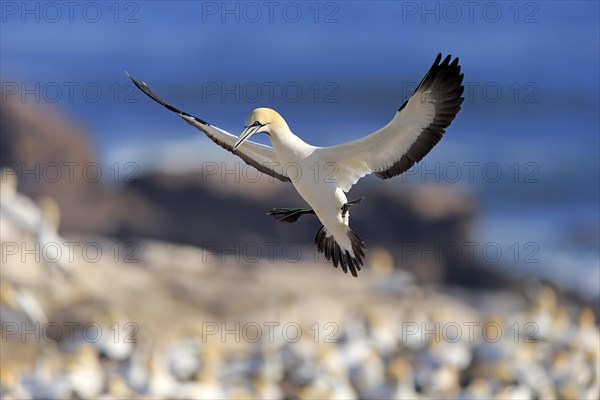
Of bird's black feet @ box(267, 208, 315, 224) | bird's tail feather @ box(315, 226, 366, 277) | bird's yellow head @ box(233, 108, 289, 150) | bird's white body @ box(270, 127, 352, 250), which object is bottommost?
bird's tail feather @ box(315, 226, 366, 277)

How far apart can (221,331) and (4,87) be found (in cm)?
679

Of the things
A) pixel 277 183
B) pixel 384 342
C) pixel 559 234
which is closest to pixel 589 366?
pixel 384 342

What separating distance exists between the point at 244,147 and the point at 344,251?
0.47m

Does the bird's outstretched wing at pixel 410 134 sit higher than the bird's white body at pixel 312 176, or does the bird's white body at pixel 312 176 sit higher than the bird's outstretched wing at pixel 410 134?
the bird's outstretched wing at pixel 410 134

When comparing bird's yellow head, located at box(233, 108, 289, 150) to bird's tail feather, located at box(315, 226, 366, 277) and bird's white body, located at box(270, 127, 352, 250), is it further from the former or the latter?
bird's tail feather, located at box(315, 226, 366, 277)

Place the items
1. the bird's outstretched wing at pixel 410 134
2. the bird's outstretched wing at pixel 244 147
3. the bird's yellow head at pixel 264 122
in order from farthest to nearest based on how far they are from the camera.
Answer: the bird's outstretched wing at pixel 244 147 < the bird's outstretched wing at pixel 410 134 < the bird's yellow head at pixel 264 122

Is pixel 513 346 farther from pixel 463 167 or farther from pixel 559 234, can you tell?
pixel 463 167

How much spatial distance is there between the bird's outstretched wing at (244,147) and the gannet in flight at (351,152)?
48 mm

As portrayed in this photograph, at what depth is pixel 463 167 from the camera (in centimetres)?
2227

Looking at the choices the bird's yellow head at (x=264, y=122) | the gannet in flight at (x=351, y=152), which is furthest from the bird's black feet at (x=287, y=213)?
the bird's yellow head at (x=264, y=122)

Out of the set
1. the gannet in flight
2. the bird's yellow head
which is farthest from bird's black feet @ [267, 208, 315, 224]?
the bird's yellow head

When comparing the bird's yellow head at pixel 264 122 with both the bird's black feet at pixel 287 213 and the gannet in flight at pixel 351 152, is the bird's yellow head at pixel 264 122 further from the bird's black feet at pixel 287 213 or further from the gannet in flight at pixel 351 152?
the bird's black feet at pixel 287 213

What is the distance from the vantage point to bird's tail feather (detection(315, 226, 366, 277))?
3.62m

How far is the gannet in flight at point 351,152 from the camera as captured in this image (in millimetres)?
3430
